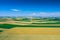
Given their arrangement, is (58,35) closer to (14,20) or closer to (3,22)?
(14,20)

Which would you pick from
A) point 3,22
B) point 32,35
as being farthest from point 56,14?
point 3,22

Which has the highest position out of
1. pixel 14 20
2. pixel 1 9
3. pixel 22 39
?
pixel 1 9

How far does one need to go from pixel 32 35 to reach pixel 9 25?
0.33m

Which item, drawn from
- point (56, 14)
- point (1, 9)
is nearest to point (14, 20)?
point (1, 9)

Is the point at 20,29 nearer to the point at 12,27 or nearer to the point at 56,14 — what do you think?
the point at 12,27

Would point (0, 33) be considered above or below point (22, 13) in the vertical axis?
below

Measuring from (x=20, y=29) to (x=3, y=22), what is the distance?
24 centimetres

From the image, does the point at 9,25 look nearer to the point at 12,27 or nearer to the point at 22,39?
the point at 12,27

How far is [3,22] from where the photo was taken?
1.32m

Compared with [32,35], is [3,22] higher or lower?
higher

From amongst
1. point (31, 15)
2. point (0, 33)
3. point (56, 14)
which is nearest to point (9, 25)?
point (0, 33)

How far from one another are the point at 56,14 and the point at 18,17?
0.50 m

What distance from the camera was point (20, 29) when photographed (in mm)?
1303

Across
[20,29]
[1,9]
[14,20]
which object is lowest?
[20,29]
